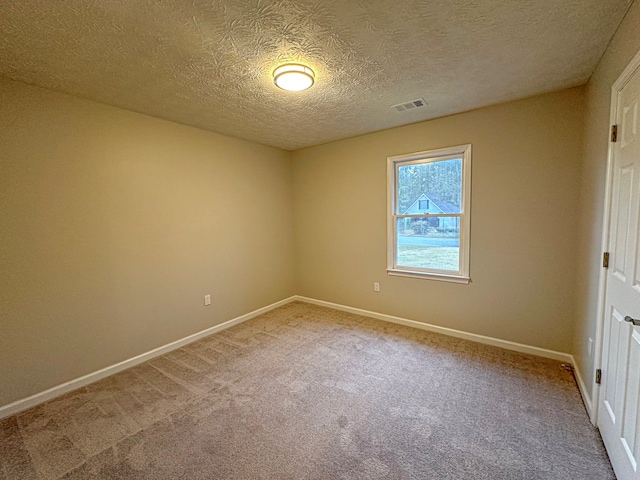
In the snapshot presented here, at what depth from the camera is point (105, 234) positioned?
2570 mm

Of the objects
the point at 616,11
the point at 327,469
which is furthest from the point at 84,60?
the point at 616,11

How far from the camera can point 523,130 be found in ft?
8.75

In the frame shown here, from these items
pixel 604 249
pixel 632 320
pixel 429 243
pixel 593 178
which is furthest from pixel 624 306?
pixel 429 243

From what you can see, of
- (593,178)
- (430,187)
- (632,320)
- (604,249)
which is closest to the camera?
(632,320)

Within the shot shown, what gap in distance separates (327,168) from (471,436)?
11.3 feet

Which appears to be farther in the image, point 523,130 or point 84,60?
point 523,130

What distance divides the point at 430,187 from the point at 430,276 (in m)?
1.08

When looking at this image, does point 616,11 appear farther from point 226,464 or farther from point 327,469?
point 226,464

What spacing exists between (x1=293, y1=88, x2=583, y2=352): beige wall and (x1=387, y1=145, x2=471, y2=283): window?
91 mm

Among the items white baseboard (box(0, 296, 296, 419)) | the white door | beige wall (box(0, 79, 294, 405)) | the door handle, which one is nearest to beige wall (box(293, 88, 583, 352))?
the white door

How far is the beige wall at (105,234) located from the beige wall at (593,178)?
3.55 meters

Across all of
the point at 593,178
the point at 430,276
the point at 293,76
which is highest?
the point at 293,76

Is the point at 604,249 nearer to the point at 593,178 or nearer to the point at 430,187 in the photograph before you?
the point at 593,178

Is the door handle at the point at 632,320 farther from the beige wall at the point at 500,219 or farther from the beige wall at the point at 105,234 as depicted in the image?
the beige wall at the point at 105,234
